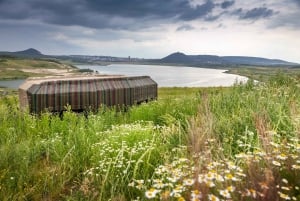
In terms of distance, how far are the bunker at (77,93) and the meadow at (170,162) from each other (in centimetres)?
453

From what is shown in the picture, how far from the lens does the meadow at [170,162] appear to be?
12.2ft

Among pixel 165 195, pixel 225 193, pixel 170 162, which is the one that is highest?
pixel 225 193

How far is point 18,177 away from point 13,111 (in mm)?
5581

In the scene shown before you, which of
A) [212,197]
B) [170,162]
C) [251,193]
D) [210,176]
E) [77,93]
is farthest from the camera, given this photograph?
[77,93]

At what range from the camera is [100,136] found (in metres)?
7.85

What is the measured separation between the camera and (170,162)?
18.2 feet

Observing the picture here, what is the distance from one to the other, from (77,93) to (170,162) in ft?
31.0

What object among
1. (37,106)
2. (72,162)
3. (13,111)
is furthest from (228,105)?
(37,106)

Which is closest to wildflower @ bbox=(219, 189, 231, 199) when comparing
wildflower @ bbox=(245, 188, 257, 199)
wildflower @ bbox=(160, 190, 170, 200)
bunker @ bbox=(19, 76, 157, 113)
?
wildflower @ bbox=(245, 188, 257, 199)

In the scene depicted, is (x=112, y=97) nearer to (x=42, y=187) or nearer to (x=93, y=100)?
(x=93, y=100)

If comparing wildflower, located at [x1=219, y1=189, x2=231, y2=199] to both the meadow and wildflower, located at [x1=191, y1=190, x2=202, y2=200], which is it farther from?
wildflower, located at [x1=191, y1=190, x2=202, y2=200]

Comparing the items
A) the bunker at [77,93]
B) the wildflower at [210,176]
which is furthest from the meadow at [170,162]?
the bunker at [77,93]

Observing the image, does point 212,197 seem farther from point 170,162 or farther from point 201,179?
point 170,162

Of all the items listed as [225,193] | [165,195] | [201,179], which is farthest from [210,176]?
[165,195]
